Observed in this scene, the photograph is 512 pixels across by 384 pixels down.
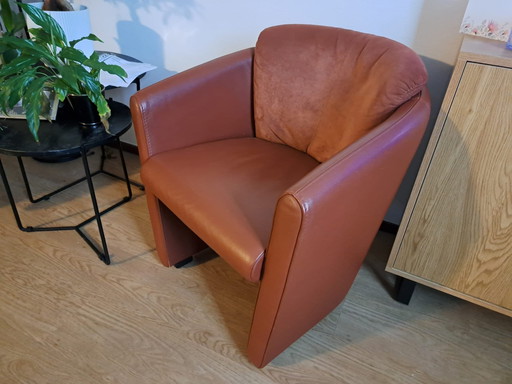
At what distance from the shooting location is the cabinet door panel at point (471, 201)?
0.89m

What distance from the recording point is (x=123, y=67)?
1.43 metres

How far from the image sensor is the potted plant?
3.36ft

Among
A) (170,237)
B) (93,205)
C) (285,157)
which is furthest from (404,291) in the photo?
(93,205)

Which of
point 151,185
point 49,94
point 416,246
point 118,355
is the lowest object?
point 118,355

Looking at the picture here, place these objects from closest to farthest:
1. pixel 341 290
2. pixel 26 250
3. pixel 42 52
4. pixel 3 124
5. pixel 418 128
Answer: pixel 418 128
pixel 42 52
pixel 341 290
pixel 3 124
pixel 26 250

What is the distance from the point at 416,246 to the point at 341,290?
27 cm

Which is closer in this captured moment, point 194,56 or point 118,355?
point 118,355

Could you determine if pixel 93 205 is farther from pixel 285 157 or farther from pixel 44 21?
pixel 285 157

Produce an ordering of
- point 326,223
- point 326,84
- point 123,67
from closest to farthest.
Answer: point 326,223 → point 326,84 → point 123,67

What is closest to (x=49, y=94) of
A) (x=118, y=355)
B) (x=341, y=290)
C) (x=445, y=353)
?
(x=118, y=355)

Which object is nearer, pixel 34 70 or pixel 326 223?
pixel 326 223

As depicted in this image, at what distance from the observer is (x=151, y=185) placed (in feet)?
3.64

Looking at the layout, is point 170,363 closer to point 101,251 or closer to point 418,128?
point 101,251

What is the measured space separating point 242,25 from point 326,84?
1.76 feet
